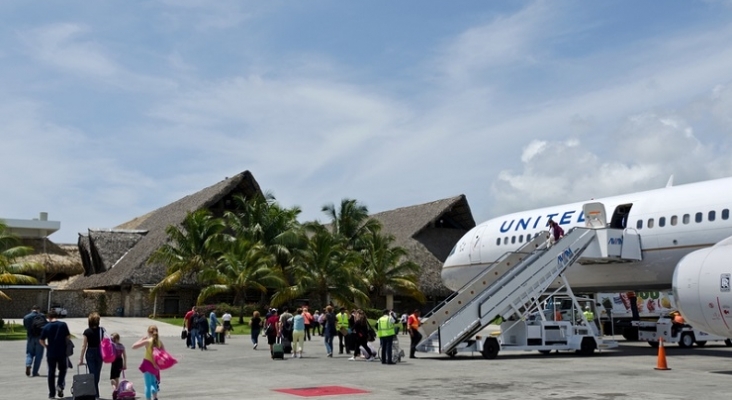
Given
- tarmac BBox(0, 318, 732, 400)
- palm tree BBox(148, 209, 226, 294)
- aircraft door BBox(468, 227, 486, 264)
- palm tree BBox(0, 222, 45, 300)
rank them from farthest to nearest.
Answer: palm tree BBox(148, 209, 226, 294)
palm tree BBox(0, 222, 45, 300)
aircraft door BBox(468, 227, 486, 264)
tarmac BBox(0, 318, 732, 400)

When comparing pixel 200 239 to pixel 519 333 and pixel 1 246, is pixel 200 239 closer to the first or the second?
pixel 1 246

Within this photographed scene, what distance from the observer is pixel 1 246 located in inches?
1620

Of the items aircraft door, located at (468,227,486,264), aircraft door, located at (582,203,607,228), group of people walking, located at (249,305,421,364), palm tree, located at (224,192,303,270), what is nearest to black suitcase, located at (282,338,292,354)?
group of people walking, located at (249,305,421,364)

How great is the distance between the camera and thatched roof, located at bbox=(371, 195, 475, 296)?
56531 mm

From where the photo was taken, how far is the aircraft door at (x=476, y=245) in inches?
1268

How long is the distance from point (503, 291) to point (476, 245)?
28.6 ft

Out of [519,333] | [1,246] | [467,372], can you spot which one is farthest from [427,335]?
[1,246]

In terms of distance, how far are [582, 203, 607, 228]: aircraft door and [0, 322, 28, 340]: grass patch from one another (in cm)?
2522

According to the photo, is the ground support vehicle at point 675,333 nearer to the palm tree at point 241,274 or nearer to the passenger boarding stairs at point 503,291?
the passenger boarding stairs at point 503,291

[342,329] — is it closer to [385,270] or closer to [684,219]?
[684,219]

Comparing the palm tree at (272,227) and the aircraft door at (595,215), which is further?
the palm tree at (272,227)

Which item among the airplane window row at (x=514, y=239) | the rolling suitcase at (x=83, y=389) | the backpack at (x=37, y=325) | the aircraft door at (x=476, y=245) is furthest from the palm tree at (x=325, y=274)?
the rolling suitcase at (x=83, y=389)

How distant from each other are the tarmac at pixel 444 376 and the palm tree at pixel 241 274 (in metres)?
18.2

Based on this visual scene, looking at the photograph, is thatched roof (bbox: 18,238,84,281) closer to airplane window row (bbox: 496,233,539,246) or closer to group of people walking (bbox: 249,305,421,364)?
group of people walking (bbox: 249,305,421,364)
